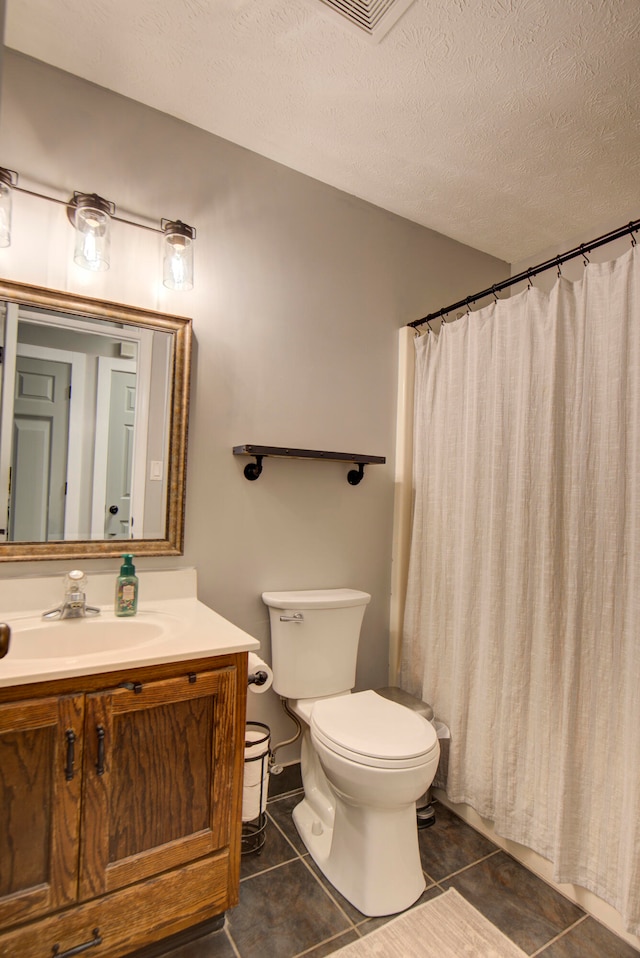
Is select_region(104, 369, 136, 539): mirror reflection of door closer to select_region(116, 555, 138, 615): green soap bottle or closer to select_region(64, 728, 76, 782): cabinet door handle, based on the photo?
select_region(116, 555, 138, 615): green soap bottle

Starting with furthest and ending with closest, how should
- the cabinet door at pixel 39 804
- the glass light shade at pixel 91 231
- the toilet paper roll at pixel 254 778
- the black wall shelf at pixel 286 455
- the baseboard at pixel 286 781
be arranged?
the baseboard at pixel 286 781 < the black wall shelf at pixel 286 455 < the toilet paper roll at pixel 254 778 < the glass light shade at pixel 91 231 < the cabinet door at pixel 39 804

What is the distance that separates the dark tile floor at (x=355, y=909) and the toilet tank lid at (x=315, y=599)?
785 mm

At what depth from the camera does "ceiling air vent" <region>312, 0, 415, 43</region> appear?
53.0 inches

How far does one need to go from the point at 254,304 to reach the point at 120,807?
164 cm

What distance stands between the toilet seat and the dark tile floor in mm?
450

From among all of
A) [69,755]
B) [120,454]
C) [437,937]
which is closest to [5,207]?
[120,454]

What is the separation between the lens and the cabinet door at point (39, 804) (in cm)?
109

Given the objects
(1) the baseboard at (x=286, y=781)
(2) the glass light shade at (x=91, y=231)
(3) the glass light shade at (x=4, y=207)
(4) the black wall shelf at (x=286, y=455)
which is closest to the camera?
(3) the glass light shade at (x=4, y=207)

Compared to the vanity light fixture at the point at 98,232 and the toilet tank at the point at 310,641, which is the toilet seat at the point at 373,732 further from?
the vanity light fixture at the point at 98,232

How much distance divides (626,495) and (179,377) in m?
1.45

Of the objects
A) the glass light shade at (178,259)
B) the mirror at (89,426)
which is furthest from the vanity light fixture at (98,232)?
the mirror at (89,426)

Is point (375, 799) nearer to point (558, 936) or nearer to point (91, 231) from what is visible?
point (558, 936)

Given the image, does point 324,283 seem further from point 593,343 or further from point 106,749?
point 106,749

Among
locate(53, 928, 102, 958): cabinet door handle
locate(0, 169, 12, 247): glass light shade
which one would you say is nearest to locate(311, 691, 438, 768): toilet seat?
locate(53, 928, 102, 958): cabinet door handle
